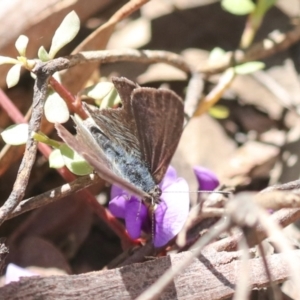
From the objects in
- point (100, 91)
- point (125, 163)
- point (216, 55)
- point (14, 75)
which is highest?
point (14, 75)

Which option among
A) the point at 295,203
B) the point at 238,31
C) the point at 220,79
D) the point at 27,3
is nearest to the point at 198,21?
the point at 238,31

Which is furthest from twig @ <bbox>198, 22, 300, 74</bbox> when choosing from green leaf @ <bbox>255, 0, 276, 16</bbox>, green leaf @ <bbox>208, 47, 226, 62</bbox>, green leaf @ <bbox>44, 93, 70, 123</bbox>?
green leaf @ <bbox>44, 93, 70, 123</bbox>

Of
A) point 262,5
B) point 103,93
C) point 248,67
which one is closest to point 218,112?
point 248,67

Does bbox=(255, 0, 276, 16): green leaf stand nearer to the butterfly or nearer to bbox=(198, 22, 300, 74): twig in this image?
bbox=(198, 22, 300, 74): twig

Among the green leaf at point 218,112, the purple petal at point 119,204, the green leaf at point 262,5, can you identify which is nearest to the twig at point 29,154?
the purple petal at point 119,204

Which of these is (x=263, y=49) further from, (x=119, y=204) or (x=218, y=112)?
(x=119, y=204)

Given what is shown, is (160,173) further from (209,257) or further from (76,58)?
(76,58)
